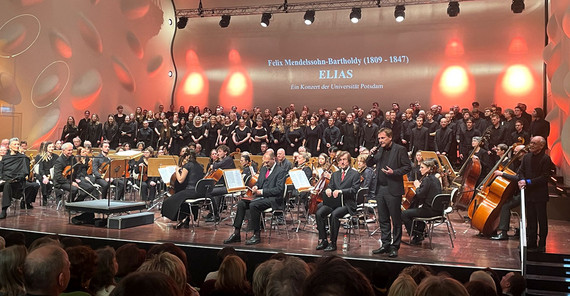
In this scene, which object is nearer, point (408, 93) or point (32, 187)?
point (32, 187)

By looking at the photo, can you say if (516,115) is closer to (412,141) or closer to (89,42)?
A: (412,141)

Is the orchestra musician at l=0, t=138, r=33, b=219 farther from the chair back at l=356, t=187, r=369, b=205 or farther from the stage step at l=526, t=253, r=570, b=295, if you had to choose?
the stage step at l=526, t=253, r=570, b=295

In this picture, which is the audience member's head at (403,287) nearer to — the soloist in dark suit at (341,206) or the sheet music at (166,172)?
the soloist in dark suit at (341,206)

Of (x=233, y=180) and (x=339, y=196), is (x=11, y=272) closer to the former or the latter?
(x=339, y=196)

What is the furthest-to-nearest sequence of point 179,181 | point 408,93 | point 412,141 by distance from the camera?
point 408,93
point 412,141
point 179,181

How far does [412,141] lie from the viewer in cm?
1275

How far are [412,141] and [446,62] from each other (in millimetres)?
4385

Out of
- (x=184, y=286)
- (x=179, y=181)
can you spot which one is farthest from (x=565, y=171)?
(x=184, y=286)

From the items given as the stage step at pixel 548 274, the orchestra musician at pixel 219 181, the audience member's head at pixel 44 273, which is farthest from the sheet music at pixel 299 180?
the audience member's head at pixel 44 273

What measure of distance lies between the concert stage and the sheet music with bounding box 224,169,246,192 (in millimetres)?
Answer: 752

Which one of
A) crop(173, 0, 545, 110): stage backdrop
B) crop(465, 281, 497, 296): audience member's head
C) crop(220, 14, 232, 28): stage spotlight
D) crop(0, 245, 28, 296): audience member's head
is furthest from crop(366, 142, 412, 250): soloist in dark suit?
crop(220, 14, 232, 28): stage spotlight

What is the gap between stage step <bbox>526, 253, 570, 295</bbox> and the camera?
5.86 meters

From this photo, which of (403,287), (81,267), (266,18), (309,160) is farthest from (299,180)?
(266,18)

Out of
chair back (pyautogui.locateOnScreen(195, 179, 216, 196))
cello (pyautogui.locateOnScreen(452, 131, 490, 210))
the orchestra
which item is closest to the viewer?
the orchestra
